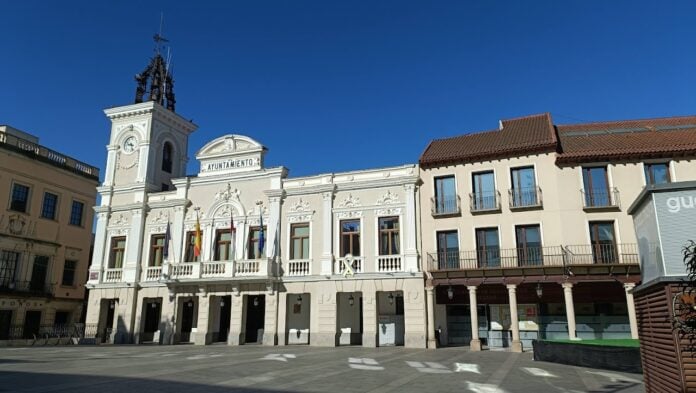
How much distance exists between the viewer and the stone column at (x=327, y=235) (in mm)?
25655

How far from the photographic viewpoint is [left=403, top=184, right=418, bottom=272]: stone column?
24.2 metres

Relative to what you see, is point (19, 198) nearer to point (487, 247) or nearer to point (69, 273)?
point (69, 273)

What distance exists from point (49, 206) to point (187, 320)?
12.9 meters

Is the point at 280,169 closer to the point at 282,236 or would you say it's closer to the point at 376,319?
the point at 282,236

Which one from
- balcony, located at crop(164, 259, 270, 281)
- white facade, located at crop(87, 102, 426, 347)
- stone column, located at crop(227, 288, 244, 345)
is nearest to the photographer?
white facade, located at crop(87, 102, 426, 347)

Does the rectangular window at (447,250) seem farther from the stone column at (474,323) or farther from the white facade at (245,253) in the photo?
the stone column at (474,323)

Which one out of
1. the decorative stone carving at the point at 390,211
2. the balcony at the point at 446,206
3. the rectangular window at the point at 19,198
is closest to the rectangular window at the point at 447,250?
the balcony at the point at 446,206

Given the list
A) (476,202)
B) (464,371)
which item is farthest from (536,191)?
(464,371)

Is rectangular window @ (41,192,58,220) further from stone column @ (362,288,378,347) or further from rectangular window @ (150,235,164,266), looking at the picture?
stone column @ (362,288,378,347)

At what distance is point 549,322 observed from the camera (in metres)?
23.6

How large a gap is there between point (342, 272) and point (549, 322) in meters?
10.7

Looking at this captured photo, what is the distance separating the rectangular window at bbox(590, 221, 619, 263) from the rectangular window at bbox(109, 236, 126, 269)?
27532 millimetres

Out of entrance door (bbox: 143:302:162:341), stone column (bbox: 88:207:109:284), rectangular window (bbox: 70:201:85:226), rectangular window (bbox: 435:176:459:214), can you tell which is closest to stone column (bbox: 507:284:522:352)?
rectangular window (bbox: 435:176:459:214)

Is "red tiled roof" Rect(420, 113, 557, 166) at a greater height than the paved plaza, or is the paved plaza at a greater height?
"red tiled roof" Rect(420, 113, 557, 166)
